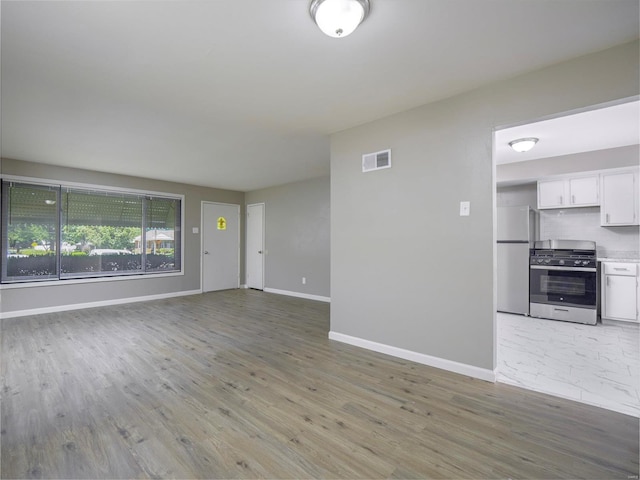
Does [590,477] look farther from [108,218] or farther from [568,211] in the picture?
[108,218]

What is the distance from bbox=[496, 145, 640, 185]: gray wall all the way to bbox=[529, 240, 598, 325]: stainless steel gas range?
3.75ft

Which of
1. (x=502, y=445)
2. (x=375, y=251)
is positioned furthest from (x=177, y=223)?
(x=502, y=445)

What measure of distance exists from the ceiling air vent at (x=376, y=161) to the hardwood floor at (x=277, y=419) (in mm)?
2042

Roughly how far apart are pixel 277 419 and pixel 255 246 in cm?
577

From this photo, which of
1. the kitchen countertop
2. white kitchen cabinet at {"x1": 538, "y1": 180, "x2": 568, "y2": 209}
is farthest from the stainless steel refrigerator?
the kitchen countertop

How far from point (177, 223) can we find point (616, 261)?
786 centimetres

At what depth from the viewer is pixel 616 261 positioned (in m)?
4.20

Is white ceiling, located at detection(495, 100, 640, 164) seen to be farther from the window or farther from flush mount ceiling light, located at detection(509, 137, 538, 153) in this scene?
the window

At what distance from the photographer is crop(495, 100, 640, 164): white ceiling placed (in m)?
3.12

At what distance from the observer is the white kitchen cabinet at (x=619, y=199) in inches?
163

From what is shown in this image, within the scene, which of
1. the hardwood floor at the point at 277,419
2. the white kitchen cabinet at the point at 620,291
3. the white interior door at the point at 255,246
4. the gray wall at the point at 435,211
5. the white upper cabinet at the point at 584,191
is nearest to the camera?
the hardwood floor at the point at 277,419

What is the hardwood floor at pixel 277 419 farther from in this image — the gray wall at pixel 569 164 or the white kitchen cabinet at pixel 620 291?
the gray wall at pixel 569 164

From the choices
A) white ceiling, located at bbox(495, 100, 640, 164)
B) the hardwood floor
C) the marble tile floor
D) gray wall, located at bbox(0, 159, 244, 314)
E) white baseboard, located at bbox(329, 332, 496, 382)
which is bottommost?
the hardwood floor

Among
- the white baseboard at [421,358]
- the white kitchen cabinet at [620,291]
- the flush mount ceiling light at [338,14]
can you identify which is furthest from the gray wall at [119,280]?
the white kitchen cabinet at [620,291]
